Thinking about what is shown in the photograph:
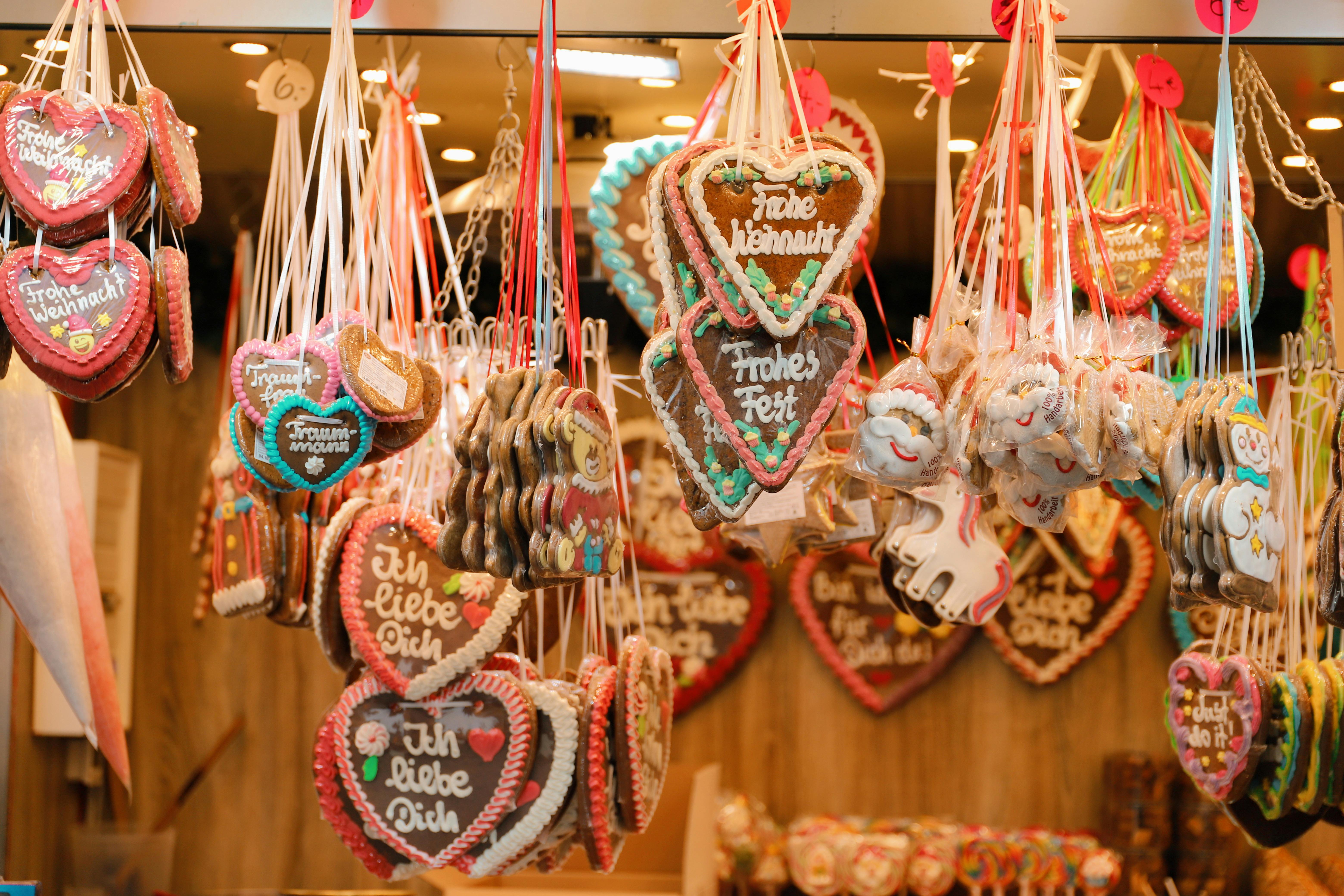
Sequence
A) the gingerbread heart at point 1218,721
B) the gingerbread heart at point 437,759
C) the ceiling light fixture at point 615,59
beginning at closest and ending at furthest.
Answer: the gingerbread heart at point 437,759
the gingerbread heart at point 1218,721
the ceiling light fixture at point 615,59

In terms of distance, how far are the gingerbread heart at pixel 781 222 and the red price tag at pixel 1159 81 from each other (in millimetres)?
824

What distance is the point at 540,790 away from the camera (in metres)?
1.59

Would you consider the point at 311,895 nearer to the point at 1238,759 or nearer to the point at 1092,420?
the point at 1238,759

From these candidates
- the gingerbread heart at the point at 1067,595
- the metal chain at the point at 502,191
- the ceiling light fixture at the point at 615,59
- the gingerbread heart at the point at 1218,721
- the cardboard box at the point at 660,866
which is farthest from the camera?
the gingerbread heart at the point at 1067,595

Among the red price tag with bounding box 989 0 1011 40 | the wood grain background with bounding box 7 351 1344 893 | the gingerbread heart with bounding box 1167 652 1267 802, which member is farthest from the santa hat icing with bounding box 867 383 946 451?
the wood grain background with bounding box 7 351 1344 893

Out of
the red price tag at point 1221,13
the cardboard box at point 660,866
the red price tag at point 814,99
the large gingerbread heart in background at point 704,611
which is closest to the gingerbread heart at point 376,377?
the red price tag at point 814,99

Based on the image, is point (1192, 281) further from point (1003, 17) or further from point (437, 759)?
point (437, 759)

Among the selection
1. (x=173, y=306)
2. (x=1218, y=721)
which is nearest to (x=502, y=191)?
(x=173, y=306)

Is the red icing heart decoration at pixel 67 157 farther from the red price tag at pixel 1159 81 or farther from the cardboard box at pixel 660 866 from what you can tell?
the cardboard box at pixel 660 866

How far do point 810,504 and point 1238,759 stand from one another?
0.66 meters

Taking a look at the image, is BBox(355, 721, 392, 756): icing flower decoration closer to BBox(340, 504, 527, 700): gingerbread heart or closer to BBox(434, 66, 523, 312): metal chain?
BBox(340, 504, 527, 700): gingerbread heart

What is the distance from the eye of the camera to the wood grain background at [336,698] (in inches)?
146

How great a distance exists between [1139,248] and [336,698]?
112 inches

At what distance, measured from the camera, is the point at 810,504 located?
5.56 ft
